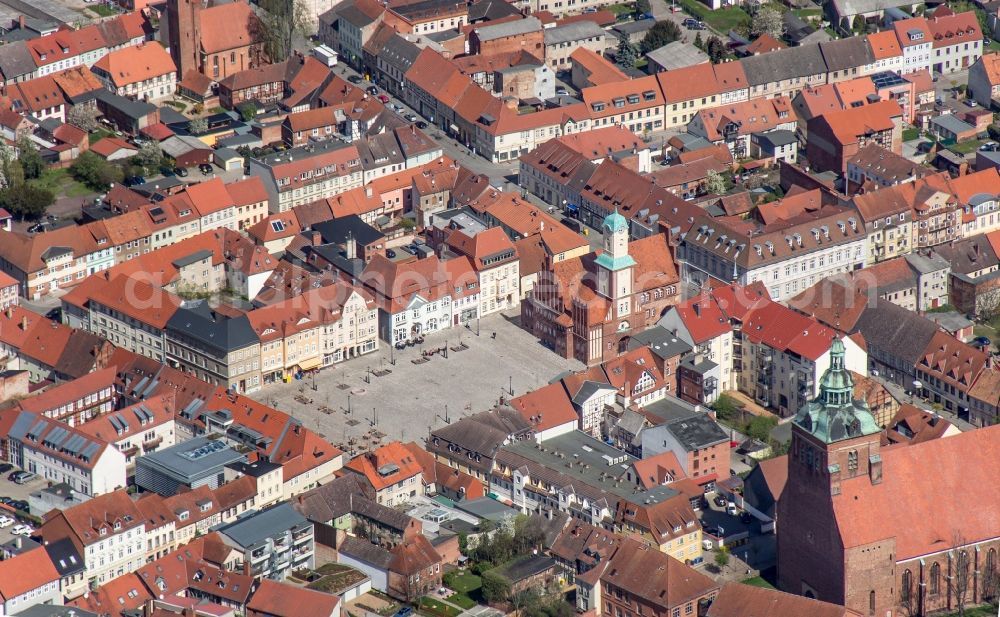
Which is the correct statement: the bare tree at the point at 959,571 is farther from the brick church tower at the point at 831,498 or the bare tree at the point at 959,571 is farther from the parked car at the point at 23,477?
the parked car at the point at 23,477

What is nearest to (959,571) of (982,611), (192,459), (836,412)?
(982,611)

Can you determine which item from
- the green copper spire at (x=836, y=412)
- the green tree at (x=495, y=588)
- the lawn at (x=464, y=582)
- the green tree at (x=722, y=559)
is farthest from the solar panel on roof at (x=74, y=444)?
the green copper spire at (x=836, y=412)

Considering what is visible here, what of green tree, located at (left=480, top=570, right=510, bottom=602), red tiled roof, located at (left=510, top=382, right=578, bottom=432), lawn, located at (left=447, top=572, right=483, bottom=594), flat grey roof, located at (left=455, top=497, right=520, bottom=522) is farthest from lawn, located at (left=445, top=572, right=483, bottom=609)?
red tiled roof, located at (left=510, top=382, right=578, bottom=432)

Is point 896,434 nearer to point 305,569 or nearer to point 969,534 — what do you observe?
point 969,534

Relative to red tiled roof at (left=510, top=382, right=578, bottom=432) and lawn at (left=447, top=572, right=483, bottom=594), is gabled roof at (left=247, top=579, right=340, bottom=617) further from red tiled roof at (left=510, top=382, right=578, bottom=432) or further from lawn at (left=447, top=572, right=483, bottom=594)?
red tiled roof at (left=510, top=382, right=578, bottom=432)

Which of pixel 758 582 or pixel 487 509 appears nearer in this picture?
pixel 758 582

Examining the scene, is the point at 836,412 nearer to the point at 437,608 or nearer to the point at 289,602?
the point at 437,608
